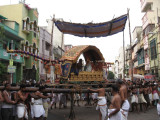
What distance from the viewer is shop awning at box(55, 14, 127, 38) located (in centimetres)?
1154

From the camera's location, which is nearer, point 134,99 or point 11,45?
point 134,99

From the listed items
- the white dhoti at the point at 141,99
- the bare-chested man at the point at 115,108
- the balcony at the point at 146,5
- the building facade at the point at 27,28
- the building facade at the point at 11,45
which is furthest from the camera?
the balcony at the point at 146,5

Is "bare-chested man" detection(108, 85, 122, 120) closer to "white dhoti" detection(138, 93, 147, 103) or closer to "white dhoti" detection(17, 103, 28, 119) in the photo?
"white dhoti" detection(17, 103, 28, 119)

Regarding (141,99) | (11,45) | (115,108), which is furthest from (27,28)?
(115,108)

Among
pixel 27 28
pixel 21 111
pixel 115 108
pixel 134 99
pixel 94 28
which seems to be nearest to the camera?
pixel 115 108

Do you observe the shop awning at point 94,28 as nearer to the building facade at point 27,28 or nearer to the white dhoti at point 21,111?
the white dhoti at point 21,111

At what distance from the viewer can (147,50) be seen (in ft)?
97.3

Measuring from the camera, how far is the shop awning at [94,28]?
11.5 meters

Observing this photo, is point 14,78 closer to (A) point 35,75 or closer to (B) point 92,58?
(A) point 35,75

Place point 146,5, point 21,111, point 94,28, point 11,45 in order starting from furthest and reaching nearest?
1. point 146,5
2. point 11,45
3. point 94,28
4. point 21,111

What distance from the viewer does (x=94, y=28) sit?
1191cm

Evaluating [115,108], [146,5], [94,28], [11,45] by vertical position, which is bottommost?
[115,108]

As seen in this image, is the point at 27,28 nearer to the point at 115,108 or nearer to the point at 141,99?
the point at 141,99

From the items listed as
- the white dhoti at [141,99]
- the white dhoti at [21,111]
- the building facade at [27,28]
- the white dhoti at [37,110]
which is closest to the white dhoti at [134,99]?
the white dhoti at [141,99]
